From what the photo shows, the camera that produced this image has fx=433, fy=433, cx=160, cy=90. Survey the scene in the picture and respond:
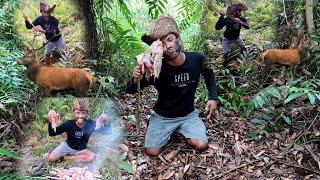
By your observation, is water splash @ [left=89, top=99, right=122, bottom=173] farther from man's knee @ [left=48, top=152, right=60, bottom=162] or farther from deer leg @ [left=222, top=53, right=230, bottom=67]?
deer leg @ [left=222, top=53, right=230, bottom=67]

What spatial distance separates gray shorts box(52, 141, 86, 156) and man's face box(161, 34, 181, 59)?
1.25m

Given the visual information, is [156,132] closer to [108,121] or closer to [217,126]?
[217,126]

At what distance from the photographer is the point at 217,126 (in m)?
4.29

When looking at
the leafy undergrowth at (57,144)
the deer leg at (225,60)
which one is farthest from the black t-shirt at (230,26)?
the leafy undergrowth at (57,144)

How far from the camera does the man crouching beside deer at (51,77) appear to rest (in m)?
3.29

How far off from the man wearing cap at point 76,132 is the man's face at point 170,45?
0.99 meters

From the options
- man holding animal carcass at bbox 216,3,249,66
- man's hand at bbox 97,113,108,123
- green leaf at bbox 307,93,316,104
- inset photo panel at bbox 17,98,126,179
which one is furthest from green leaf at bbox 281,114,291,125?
man's hand at bbox 97,113,108,123

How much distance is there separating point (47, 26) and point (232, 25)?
7.69ft

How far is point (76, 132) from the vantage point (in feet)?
9.17

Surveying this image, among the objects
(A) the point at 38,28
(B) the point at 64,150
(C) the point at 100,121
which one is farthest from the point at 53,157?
(A) the point at 38,28

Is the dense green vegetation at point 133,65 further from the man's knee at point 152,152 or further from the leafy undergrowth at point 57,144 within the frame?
the man's knee at point 152,152

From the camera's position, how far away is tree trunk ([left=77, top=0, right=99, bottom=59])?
14.2 ft

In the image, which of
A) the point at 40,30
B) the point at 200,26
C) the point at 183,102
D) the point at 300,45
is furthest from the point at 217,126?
the point at 200,26

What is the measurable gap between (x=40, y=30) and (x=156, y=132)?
1.34 m
